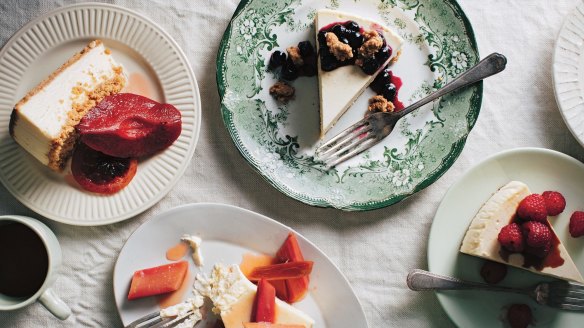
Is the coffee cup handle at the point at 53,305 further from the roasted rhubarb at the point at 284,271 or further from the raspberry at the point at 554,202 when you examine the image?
the raspberry at the point at 554,202

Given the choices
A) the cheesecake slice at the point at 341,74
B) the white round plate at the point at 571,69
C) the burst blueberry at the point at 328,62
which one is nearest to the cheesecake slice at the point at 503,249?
the white round plate at the point at 571,69

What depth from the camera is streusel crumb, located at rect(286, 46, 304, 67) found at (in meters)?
1.82

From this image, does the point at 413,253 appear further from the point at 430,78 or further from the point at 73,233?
the point at 73,233

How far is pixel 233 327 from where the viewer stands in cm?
171

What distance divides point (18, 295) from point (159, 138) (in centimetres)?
60

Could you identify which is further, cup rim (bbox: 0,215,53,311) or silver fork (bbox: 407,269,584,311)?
silver fork (bbox: 407,269,584,311)

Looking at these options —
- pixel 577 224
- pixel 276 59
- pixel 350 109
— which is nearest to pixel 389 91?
pixel 350 109

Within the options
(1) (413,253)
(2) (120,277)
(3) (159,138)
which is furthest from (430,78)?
(2) (120,277)

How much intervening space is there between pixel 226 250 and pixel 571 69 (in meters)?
1.22

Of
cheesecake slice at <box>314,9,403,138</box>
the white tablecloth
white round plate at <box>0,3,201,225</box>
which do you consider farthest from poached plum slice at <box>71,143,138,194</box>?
cheesecake slice at <box>314,9,403,138</box>

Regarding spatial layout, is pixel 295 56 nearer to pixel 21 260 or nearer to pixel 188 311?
pixel 188 311

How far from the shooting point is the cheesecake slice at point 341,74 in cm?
181

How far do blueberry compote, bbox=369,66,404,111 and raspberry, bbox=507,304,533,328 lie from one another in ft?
2.32

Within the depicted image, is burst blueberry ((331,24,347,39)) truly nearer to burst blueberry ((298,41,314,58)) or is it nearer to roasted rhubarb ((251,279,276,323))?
burst blueberry ((298,41,314,58))
